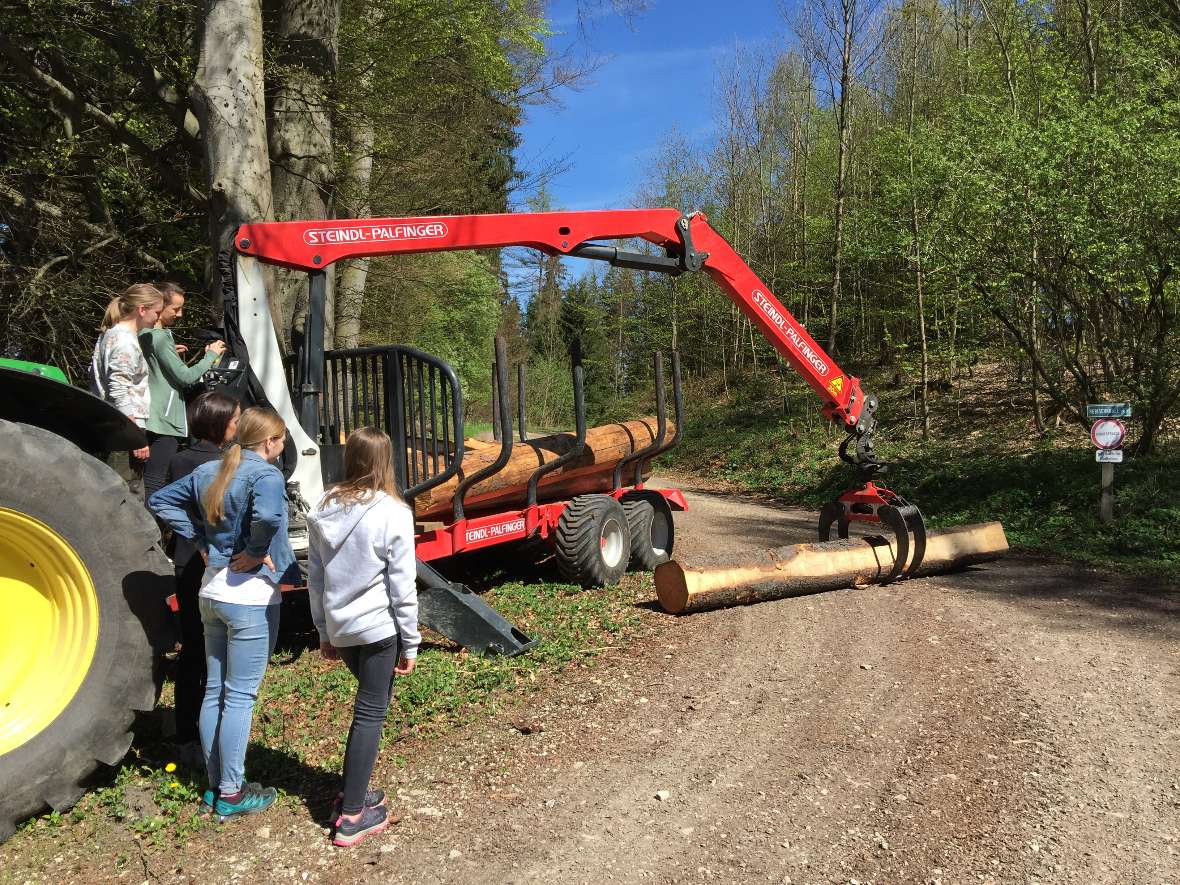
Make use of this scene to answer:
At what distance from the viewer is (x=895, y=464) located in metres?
15.4

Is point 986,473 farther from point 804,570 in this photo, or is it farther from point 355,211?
point 355,211

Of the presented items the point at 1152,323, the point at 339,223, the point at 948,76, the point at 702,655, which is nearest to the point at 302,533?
the point at 339,223

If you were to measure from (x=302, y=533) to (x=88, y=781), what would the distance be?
2.15 m

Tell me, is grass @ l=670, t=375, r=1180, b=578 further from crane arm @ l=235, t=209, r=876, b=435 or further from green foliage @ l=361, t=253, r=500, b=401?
green foliage @ l=361, t=253, r=500, b=401

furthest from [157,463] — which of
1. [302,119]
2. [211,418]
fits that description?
[302,119]

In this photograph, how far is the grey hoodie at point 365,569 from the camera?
322 cm

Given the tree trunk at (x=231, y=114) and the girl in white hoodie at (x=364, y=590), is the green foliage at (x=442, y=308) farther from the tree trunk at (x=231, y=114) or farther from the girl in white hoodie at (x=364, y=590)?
the girl in white hoodie at (x=364, y=590)

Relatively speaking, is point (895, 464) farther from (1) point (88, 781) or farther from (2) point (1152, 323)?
(1) point (88, 781)

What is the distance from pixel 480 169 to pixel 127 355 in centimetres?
1651

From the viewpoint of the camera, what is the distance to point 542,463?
23.6 ft

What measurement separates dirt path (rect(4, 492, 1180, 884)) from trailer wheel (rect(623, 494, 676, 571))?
191cm

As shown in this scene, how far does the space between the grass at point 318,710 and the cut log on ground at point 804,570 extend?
45cm

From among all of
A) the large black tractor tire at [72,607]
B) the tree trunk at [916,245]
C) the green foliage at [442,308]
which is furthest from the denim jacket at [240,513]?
the green foliage at [442,308]

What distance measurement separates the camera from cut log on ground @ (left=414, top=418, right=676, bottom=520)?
6359mm
